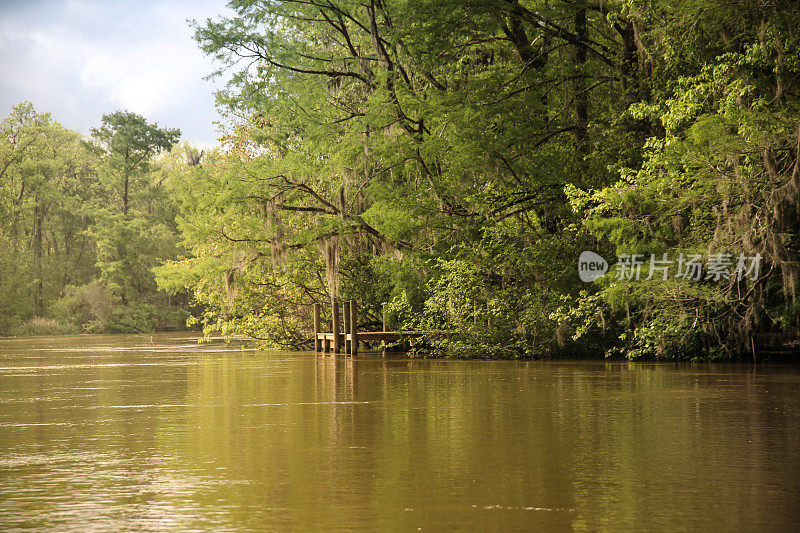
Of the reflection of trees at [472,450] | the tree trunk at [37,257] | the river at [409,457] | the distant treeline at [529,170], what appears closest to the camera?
the river at [409,457]

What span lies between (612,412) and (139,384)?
900cm

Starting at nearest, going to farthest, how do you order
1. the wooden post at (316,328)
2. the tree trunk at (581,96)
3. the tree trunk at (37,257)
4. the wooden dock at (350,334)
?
the tree trunk at (581,96), the wooden dock at (350,334), the wooden post at (316,328), the tree trunk at (37,257)

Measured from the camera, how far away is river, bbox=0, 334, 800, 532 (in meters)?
5.11

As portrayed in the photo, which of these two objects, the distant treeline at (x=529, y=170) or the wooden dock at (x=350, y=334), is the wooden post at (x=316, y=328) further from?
the distant treeline at (x=529, y=170)

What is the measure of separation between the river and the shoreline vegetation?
14.1 ft

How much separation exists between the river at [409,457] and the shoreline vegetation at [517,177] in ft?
14.1

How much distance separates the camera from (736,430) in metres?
8.50

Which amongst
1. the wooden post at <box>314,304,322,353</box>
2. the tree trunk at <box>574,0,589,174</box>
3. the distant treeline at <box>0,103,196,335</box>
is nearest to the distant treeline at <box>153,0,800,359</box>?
the tree trunk at <box>574,0,589,174</box>

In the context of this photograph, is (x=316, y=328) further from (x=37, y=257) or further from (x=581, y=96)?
(x=37, y=257)

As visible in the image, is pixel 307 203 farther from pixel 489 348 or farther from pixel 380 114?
pixel 489 348

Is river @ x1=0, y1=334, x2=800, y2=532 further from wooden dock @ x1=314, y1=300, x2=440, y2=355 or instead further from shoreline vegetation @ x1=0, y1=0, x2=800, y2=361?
wooden dock @ x1=314, y1=300, x2=440, y2=355

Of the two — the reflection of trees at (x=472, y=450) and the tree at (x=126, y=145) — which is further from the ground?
the tree at (x=126, y=145)

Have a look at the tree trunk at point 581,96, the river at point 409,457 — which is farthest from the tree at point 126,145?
the river at point 409,457

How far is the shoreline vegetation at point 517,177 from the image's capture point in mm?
16859
